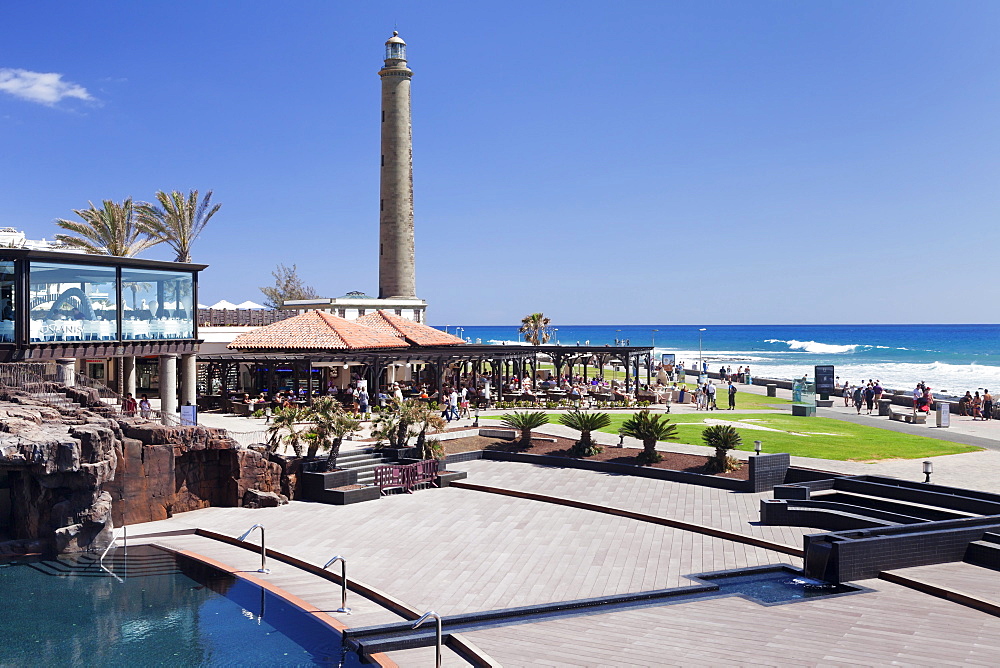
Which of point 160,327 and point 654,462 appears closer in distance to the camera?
point 654,462

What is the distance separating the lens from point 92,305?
2452 cm

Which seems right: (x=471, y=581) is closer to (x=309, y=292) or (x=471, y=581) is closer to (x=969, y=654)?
(x=969, y=654)

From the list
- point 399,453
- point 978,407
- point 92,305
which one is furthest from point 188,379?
point 978,407

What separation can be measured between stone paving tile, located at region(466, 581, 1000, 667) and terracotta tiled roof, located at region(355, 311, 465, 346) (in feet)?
97.0

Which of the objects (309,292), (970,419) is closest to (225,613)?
(970,419)

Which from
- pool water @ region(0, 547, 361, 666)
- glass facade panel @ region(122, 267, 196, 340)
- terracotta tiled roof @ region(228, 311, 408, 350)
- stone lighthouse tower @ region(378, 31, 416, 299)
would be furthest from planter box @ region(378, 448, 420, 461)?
stone lighthouse tower @ region(378, 31, 416, 299)

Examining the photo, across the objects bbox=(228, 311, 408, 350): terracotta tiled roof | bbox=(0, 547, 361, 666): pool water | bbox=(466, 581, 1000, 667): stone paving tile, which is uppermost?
bbox=(228, 311, 408, 350): terracotta tiled roof

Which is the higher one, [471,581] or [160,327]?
[160,327]

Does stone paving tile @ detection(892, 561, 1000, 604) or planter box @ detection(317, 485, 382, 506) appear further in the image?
planter box @ detection(317, 485, 382, 506)

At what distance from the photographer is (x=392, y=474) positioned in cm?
2111

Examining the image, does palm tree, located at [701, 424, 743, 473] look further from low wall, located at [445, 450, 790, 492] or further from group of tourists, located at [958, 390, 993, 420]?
group of tourists, located at [958, 390, 993, 420]

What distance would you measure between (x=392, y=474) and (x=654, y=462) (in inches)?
296

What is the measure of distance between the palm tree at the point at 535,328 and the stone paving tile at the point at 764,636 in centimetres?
5380

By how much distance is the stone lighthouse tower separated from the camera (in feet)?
174
